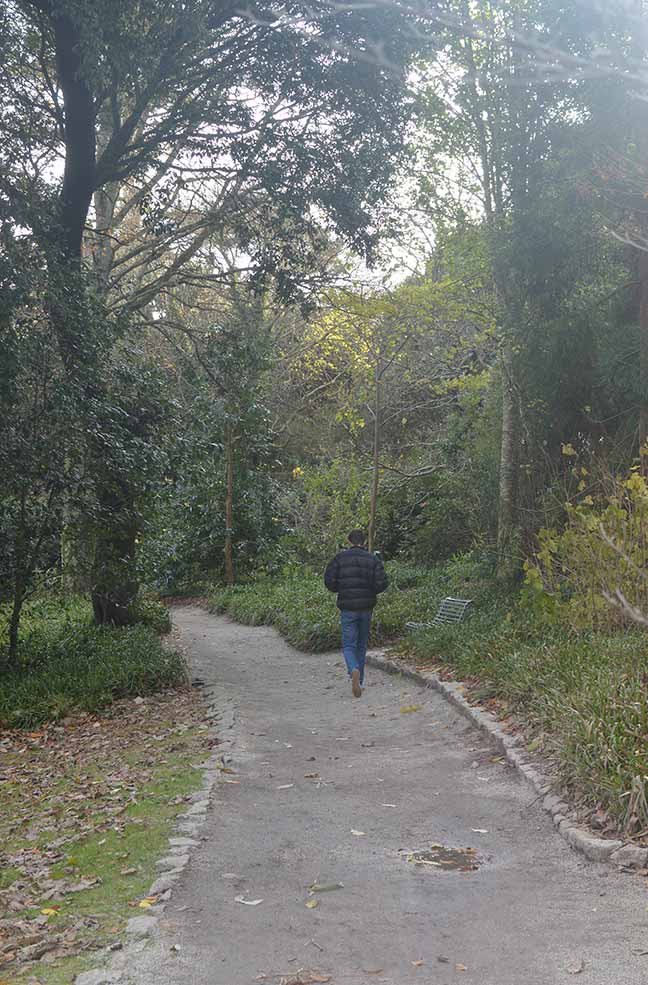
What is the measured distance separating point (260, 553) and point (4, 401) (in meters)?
18.0

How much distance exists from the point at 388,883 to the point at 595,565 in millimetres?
6216

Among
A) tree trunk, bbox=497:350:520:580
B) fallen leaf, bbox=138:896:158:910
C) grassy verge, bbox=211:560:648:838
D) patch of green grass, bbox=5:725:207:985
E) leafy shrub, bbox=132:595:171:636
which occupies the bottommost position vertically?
leafy shrub, bbox=132:595:171:636

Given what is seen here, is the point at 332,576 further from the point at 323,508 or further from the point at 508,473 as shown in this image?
the point at 323,508

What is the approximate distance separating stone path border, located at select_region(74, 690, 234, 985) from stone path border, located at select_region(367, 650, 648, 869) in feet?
7.52

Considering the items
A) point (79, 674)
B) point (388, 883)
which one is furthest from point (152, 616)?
point (388, 883)

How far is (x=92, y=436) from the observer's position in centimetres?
1281

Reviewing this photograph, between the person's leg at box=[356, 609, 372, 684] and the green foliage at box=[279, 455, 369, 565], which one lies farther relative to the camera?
the green foliage at box=[279, 455, 369, 565]

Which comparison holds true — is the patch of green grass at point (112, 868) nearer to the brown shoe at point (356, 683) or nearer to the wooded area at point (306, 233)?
the brown shoe at point (356, 683)

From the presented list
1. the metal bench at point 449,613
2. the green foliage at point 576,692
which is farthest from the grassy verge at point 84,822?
the metal bench at point 449,613

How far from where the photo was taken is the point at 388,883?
5.62 metres

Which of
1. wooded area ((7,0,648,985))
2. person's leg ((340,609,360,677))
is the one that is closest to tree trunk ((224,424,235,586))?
wooded area ((7,0,648,985))

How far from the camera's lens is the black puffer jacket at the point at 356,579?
1213cm

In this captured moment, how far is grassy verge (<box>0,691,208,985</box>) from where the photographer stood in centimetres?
481

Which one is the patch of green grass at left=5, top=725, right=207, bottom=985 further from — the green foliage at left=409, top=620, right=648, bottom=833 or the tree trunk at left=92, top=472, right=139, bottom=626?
the tree trunk at left=92, top=472, right=139, bottom=626
